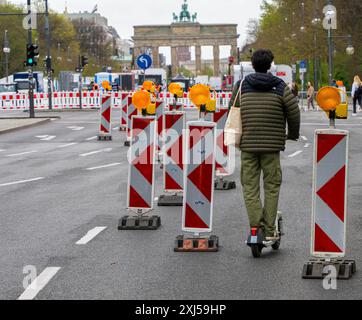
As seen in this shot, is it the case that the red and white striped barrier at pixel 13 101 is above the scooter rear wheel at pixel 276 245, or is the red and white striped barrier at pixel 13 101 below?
below

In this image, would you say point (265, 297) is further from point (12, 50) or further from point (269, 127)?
point (12, 50)

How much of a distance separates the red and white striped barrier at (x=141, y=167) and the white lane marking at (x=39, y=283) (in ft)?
9.10

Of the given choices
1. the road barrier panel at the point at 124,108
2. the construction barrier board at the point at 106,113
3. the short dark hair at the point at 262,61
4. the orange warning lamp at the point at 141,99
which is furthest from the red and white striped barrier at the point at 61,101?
the short dark hair at the point at 262,61

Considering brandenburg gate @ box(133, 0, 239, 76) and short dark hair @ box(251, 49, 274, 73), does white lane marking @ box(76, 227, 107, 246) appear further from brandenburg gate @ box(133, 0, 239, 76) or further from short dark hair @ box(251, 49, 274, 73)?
brandenburg gate @ box(133, 0, 239, 76)

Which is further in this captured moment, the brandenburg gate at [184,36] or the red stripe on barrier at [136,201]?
the brandenburg gate at [184,36]

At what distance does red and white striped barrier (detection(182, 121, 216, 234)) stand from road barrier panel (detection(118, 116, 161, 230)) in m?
1.46

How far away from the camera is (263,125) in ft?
32.4

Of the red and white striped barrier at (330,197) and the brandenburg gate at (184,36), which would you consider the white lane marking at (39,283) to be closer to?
the red and white striped barrier at (330,197)

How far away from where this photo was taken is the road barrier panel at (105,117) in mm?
30656

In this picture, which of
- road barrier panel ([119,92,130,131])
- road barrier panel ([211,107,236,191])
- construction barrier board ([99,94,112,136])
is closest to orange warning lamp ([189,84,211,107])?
road barrier panel ([211,107,236,191])

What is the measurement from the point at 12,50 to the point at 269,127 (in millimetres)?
→ 104190

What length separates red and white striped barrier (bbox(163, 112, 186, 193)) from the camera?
1390 cm

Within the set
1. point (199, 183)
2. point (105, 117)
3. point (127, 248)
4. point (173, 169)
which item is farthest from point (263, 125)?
point (105, 117)
